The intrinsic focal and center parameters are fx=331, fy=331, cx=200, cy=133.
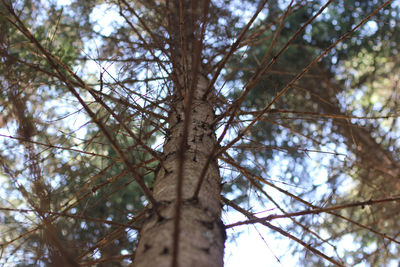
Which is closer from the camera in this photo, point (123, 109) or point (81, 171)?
point (123, 109)

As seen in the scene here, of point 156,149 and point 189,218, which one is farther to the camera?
point 156,149

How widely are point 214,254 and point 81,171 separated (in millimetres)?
1948

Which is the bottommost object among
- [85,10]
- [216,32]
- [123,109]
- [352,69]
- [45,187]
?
[45,187]

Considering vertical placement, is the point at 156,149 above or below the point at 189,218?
above

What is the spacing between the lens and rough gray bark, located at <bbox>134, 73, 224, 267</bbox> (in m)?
1.26

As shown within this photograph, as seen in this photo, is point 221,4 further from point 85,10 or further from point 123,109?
point 85,10

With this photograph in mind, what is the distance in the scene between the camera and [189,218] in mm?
1413

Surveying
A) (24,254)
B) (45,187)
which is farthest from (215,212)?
(24,254)

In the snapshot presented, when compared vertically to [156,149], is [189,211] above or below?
below

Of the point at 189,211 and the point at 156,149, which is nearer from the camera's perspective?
the point at 189,211

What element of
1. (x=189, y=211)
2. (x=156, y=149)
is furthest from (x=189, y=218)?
(x=156, y=149)

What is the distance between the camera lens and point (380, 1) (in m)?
5.76

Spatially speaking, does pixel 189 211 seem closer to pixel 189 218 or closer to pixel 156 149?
pixel 189 218

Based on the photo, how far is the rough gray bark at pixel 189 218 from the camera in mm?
1261
